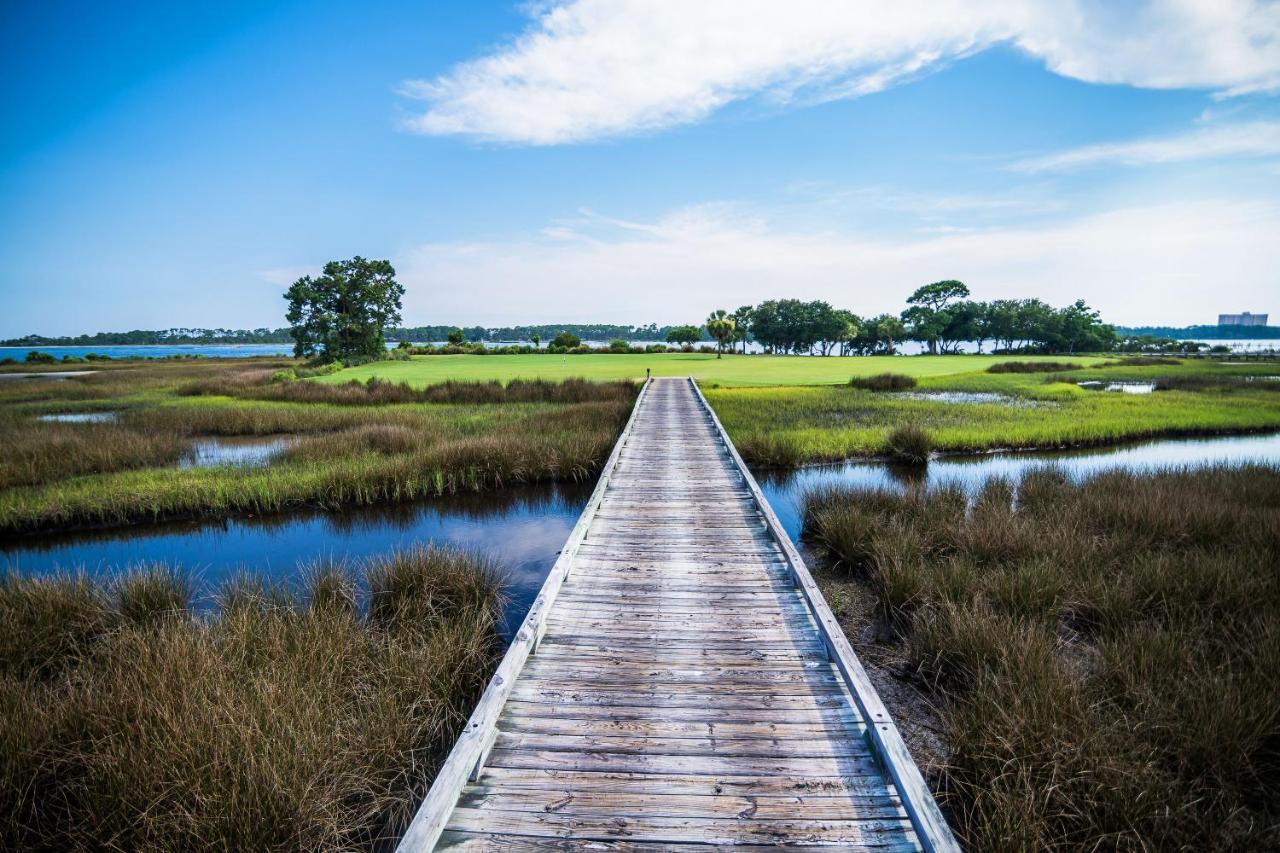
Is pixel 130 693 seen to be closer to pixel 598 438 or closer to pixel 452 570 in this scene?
pixel 452 570

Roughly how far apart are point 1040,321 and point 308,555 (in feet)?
326

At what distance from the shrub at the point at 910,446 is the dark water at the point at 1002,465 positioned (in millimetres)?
402

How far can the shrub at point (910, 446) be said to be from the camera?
15203 millimetres

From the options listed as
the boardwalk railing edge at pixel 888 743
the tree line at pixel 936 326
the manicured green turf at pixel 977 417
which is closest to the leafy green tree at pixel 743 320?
the tree line at pixel 936 326

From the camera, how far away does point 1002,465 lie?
14.7 metres

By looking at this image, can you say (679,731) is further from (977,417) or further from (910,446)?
(977,417)

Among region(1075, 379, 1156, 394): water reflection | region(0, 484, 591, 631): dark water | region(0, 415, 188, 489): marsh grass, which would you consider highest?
region(1075, 379, 1156, 394): water reflection

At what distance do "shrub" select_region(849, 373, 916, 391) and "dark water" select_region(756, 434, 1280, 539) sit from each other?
13.7m

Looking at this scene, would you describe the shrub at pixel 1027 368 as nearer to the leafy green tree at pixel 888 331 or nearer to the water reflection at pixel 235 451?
the leafy green tree at pixel 888 331

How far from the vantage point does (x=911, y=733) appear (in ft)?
14.6

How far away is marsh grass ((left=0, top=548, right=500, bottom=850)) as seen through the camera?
10.6 ft

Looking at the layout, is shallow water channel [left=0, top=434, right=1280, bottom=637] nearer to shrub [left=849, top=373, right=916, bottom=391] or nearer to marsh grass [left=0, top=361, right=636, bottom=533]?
marsh grass [left=0, top=361, right=636, bottom=533]

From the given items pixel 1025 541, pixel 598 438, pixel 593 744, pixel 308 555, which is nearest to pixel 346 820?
pixel 593 744

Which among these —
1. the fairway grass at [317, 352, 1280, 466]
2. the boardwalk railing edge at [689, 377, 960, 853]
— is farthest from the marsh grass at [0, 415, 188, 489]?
the boardwalk railing edge at [689, 377, 960, 853]
